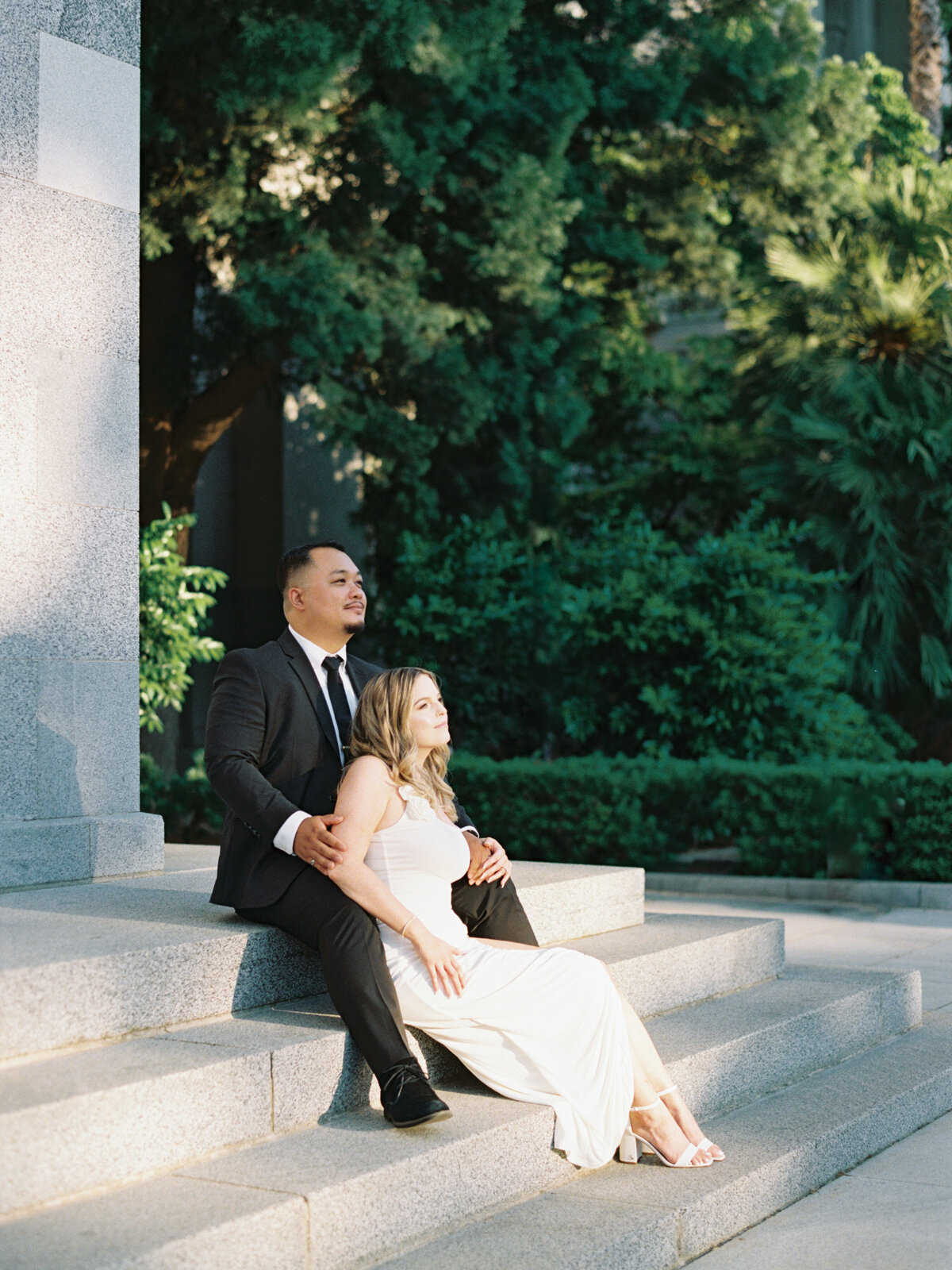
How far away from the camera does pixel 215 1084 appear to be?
3896 mm

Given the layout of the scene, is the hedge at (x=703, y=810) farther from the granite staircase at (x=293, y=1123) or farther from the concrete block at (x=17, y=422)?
the concrete block at (x=17, y=422)

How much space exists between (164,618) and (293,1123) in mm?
7594

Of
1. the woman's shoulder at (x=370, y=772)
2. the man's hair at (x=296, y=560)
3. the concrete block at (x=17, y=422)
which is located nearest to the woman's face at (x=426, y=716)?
the woman's shoulder at (x=370, y=772)

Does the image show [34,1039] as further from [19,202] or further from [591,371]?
[591,371]

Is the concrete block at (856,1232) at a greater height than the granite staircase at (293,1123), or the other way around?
the granite staircase at (293,1123)

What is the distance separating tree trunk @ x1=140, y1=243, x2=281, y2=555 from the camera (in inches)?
565

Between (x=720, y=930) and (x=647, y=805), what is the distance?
574 centimetres

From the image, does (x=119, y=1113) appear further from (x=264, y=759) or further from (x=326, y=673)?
(x=326, y=673)

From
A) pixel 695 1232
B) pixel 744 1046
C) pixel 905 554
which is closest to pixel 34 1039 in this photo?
pixel 695 1232

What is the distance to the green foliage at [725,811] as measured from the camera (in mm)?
11055

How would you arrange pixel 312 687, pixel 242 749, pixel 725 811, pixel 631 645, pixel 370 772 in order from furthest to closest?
pixel 631 645 → pixel 725 811 → pixel 312 687 → pixel 242 749 → pixel 370 772

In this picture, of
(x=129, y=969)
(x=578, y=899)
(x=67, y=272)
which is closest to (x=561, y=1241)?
(x=129, y=969)

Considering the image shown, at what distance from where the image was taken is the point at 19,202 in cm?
614

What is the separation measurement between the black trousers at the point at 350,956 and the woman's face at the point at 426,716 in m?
0.53
